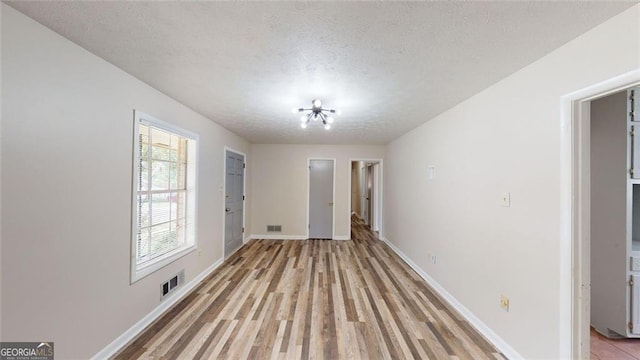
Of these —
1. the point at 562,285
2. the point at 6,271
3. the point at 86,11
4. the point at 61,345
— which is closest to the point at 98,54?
the point at 86,11

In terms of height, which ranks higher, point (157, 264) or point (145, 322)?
point (157, 264)

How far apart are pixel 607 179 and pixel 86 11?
13.6ft

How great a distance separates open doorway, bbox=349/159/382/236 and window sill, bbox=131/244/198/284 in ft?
12.5

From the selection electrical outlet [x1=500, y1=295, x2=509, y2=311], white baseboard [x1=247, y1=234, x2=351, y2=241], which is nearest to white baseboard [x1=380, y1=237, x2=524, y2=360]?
electrical outlet [x1=500, y1=295, x2=509, y2=311]

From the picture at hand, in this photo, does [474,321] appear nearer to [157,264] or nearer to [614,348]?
[614,348]

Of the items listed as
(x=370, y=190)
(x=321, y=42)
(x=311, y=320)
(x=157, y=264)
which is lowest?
(x=311, y=320)

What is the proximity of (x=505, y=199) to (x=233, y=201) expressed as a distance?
4.25 metres

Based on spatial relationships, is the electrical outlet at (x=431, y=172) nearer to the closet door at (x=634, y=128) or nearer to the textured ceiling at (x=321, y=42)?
the textured ceiling at (x=321, y=42)

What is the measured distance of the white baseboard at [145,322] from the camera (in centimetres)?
187

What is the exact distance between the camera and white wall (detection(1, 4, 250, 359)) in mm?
1315

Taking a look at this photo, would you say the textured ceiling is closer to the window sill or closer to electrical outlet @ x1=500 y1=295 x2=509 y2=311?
the window sill

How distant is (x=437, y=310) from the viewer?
8.60 feet

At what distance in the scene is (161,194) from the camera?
264 cm

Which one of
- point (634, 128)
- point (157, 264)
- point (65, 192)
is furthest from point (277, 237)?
point (634, 128)
